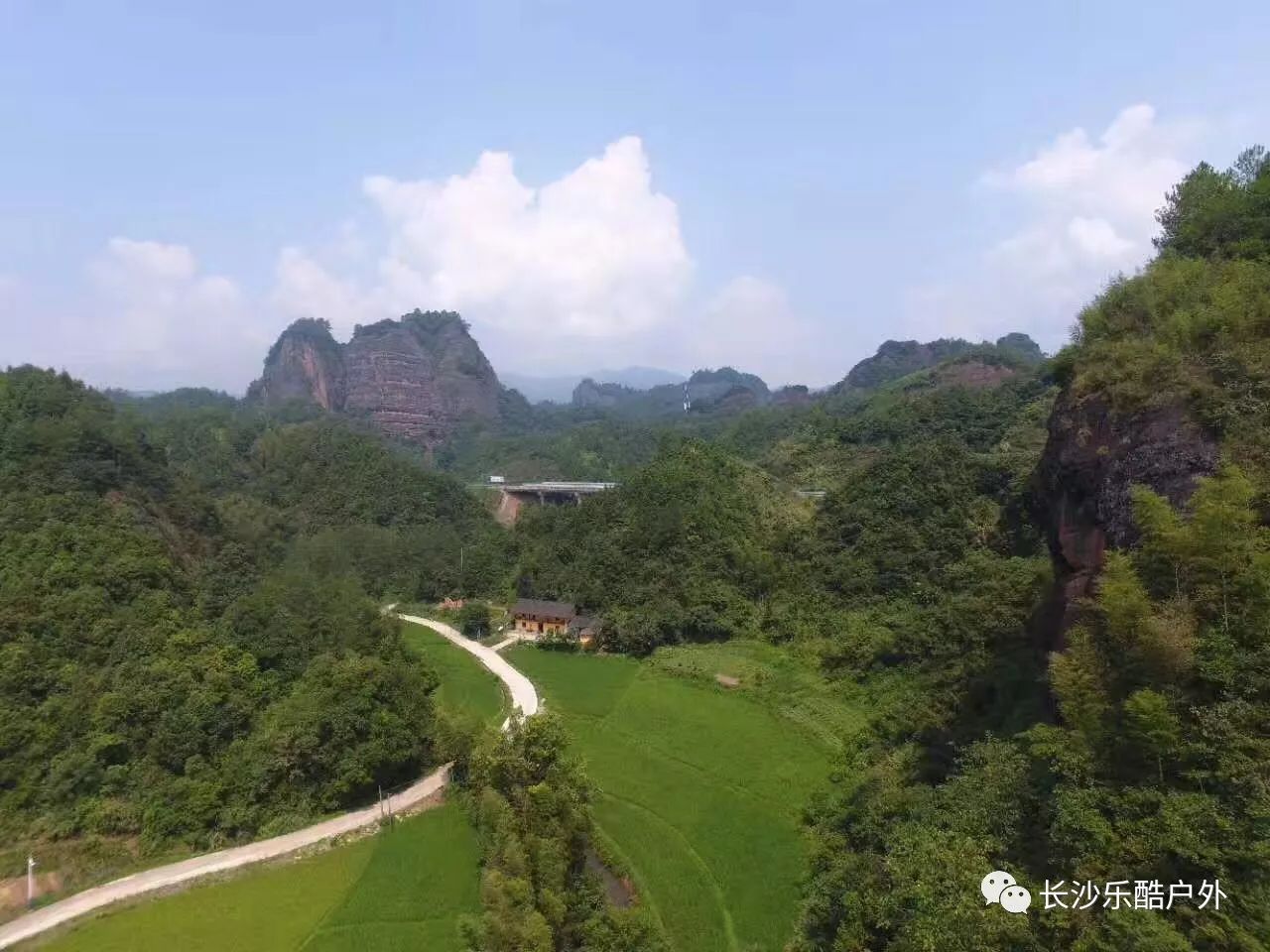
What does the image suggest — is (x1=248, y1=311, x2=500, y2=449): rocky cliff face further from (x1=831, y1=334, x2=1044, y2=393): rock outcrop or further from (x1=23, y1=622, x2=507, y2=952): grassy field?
(x1=23, y1=622, x2=507, y2=952): grassy field

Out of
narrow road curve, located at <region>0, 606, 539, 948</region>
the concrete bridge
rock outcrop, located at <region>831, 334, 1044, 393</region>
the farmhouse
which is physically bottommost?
narrow road curve, located at <region>0, 606, 539, 948</region>

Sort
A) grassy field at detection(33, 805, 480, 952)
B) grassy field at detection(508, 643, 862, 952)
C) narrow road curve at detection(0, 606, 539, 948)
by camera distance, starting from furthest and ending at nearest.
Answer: grassy field at detection(508, 643, 862, 952) < narrow road curve at detection(0, 606, 539, 948) < grassy field at detection(33, 805, 480, 952)

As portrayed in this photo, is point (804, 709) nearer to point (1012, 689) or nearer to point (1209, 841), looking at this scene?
point (1012, 689)

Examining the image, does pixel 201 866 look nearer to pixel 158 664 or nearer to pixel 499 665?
pixel 158 664

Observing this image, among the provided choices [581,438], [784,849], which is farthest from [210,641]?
[581,438]

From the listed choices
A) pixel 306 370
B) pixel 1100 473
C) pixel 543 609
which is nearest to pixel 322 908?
pixel 1100 473

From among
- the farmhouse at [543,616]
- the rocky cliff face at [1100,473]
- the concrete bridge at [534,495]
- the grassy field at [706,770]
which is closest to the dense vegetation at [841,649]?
the rocky cliff face at [1100,473]

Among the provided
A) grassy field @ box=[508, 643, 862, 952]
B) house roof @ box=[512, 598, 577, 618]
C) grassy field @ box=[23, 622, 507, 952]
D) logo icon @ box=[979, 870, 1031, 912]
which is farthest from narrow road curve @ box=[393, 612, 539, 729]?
logo icon @ box=[979, 870, 1031, 912]
